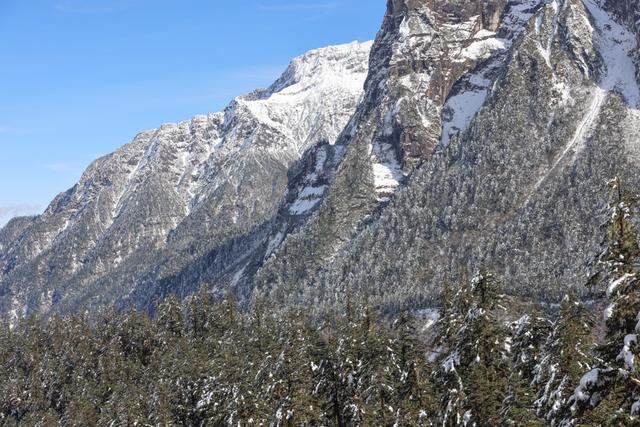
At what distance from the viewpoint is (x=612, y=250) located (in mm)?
23234

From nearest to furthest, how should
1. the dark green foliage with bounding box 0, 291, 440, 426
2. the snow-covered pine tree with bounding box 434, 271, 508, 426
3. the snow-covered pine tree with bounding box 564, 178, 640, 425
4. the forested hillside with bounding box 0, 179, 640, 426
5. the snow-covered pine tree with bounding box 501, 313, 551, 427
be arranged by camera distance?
the snow-covered pine tree with bounding box 564, 178, 640, 425, the forested hillside with bounding box 0, 179, 640, 426, the snow-covered pine tree with bounding box 434, 271, 508, 426, the snow-covered pine tree with bounding box 501, 313, 551, 427, the dark green foliage with bounding box 0, 291, 440, 426

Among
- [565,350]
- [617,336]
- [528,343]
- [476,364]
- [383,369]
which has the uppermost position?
[617,336]

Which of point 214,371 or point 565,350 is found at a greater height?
Result: point 565,350

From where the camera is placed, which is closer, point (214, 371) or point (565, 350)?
point (565, 350)

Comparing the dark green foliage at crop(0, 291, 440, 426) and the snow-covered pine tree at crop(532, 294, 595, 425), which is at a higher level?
the snow-covered pine tree at crop(532, 294, 595, 425)

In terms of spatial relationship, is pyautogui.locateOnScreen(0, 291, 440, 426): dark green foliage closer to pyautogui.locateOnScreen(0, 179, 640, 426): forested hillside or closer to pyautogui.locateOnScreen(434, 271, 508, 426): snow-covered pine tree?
pyautogui.locateOnScreen(0, 179, 640, 426): forested hillside

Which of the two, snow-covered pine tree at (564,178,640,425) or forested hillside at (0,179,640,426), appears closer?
snow-covered pine tree at (564,178,640,425)

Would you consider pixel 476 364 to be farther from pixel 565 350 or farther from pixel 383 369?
pixel 383 369

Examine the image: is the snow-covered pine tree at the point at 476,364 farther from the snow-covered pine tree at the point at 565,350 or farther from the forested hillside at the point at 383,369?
the snow-covered pine tree at the point at 565,350

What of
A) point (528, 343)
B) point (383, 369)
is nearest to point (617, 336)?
point (528, 343)

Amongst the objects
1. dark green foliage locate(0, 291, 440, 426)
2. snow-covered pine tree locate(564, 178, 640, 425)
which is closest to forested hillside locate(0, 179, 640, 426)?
snow-covered pine tree locate(564, 178, 640, 425)

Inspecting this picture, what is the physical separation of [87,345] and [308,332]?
5813cm

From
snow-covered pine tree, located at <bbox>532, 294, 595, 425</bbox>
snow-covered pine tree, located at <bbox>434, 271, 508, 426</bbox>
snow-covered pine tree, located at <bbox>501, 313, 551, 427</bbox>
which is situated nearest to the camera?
snow-covered pine tree, located at <bbox>532, 294, 595, 425</bbox>

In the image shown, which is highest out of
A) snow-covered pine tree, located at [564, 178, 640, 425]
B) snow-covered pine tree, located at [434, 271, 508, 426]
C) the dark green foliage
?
snow-covered pine tree, located at [564, 178, 640, 425]
